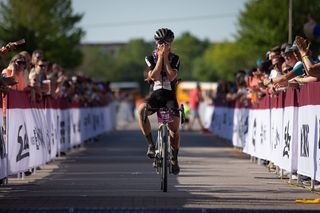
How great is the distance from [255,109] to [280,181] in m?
6.19

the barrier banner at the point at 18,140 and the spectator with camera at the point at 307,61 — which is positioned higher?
the spectator with camera at the point at 307,61

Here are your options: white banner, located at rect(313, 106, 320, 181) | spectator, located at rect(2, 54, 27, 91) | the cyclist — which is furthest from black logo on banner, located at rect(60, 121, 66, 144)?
white banner, located at rect(313, 106, 320, 181)

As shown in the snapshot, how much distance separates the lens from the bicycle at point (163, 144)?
16.4 metres

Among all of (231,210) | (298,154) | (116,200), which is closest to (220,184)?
(298,154)

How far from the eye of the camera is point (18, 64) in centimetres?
2070

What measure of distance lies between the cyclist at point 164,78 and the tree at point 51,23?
57.0 metres

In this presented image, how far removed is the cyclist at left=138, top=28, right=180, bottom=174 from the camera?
17.0 m

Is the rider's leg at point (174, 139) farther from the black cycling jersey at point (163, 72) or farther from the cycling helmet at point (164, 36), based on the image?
the cycling helmet at point (164, 36)

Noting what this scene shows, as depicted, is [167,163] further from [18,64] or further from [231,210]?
[18,64]

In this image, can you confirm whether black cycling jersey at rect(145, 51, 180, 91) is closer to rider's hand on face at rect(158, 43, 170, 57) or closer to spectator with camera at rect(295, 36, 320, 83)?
rider's hand on face at rect(158, 43, 170, 57)

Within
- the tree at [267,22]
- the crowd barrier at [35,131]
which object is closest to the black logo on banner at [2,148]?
the crowd barrier at [35,131]

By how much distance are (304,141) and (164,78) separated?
88.2 inches

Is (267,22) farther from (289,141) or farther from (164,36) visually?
(164,36)

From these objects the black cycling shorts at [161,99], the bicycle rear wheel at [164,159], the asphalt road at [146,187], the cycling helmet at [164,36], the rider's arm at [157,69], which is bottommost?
the asphalt road at [146,187]
